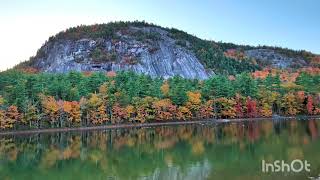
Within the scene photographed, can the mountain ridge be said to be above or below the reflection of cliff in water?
above

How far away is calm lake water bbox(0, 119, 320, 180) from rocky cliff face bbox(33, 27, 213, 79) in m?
109

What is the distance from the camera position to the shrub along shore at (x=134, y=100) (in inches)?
3034

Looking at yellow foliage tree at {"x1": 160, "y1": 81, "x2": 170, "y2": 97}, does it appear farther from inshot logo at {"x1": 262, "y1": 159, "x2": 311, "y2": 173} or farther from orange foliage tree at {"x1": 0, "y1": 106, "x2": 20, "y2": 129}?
inshot logo at {"x1": 262, "y1": 159, "x2": 311, "y2": 173}

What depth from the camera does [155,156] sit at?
43.0m

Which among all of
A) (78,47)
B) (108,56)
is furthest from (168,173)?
(78,47)

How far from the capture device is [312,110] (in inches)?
4001

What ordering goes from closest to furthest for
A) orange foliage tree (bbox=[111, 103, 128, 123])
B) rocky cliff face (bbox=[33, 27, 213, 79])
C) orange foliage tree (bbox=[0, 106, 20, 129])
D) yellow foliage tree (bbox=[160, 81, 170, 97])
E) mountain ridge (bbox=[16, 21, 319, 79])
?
orange foliage tree (bbox=[0, 106, 20, 129])
orange foliage tree (bbox=[111, 103, 128, 123])
yellow foliage tree (bbox=[160, 81, 170, 97])
rocky cliff face (bbox=[33, 27, 213, 79])
mountain ridge (bbox=[16, 21, 319, 79])

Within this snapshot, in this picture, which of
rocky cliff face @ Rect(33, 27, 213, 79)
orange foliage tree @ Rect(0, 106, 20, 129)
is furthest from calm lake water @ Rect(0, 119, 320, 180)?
rocky cliff face @ Rect(33, 27, 213, 79)

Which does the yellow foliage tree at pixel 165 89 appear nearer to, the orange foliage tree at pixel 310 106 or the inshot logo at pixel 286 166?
the orange foliage tree at pixel 310 106

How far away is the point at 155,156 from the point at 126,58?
451 ft

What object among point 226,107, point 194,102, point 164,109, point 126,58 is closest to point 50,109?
point 164,109

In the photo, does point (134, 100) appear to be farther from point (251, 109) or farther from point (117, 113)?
point (251, 109)

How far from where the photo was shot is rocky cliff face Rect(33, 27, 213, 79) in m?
172

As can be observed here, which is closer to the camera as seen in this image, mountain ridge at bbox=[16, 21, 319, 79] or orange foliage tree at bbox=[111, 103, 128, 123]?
orange foliage tree at bbox=[111, 103, 128, 123]
